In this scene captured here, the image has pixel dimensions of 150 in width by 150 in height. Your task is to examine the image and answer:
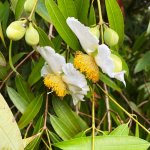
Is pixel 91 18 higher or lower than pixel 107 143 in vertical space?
higher

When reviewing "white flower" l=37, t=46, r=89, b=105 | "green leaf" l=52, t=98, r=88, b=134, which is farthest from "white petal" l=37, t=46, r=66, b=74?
"green leaf" l=52, t=98, r=88, b=134

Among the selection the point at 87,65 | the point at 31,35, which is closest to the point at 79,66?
the point at 87,65

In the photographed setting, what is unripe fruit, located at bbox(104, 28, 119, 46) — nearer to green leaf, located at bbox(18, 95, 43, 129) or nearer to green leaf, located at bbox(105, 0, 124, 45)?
green leaf, located at bbox(105, 0, 124, 45)

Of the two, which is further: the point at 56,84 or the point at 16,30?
the point at 56,84

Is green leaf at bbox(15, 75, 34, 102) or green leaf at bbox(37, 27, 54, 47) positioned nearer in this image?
green leaf at bbox(37, 27, 54, 47)

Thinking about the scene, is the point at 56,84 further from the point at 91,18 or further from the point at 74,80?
the point at 91,18

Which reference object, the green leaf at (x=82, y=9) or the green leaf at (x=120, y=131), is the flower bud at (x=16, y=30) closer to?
the green leaf at (x=82, y=9)
